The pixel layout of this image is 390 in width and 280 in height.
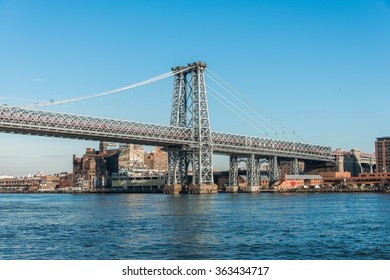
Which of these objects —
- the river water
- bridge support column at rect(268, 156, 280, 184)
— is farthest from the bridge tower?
the river water

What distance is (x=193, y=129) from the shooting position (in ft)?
340

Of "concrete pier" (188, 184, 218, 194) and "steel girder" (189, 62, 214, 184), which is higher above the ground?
"steel girder" (189, 62, 214, 184)

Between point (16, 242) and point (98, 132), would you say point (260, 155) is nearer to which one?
point (98, 132)

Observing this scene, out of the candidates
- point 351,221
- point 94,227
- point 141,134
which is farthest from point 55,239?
point 141,134

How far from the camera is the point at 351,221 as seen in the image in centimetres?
3862

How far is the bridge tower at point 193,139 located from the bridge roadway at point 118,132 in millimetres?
2028

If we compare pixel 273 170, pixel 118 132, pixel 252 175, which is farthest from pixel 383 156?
pixel 118 132

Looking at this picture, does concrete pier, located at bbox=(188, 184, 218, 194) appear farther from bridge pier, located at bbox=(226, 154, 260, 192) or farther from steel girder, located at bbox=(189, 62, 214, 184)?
bridge pier, located at bbox=(226, 154, 260, 192)

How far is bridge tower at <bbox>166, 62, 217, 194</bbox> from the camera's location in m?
103

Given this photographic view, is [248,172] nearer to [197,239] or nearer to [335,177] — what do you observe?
[335,177]

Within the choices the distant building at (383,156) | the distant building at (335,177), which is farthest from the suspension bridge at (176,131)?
the distant building at (383,156)

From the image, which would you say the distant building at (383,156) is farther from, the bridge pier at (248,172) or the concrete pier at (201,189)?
the concrete pier at (201,189)

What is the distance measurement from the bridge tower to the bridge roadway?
2028 millimetres

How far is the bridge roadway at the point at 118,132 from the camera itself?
275ft
